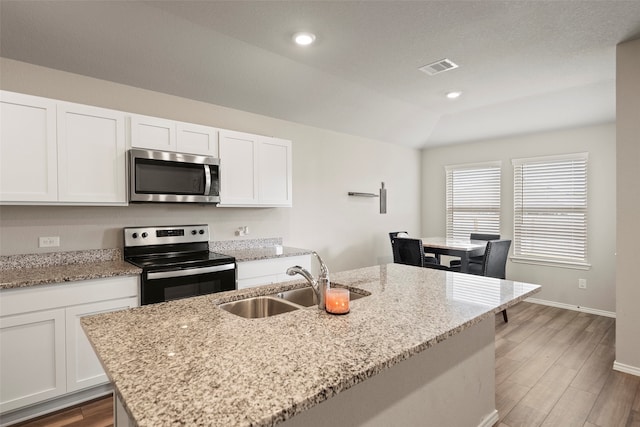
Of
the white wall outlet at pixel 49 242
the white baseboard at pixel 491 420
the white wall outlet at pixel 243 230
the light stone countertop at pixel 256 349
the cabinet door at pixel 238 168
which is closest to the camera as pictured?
the light stone countertop at pixel 256 349

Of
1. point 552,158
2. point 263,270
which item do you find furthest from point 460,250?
point 263,270

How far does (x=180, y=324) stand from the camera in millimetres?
1292

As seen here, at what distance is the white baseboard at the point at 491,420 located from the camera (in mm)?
2018

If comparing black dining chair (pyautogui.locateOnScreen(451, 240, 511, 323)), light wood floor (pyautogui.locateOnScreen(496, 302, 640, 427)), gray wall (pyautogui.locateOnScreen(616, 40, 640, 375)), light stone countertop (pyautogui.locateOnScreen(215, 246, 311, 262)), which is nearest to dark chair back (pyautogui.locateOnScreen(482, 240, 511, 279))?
black dining chair (pyautogui.locateOnScreen(451, 240, 511, 323))

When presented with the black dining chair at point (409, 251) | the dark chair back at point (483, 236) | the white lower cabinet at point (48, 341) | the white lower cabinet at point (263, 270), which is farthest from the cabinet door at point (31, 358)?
the dark chair back at point (483, 236)

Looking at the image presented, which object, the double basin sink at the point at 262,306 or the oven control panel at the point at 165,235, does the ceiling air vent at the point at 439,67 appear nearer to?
the double basin sink at the point at 262,306

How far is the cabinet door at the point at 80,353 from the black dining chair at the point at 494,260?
3577mm

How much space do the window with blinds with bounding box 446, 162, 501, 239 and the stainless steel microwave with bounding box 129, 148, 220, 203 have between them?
4.18 m

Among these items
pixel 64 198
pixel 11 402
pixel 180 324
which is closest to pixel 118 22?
pixel 64 198

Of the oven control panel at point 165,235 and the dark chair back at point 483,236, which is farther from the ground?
the oven control panel at point 165,235

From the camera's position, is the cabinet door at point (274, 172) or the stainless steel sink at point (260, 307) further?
the cabinet door at point (274, 172)

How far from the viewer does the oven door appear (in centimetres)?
248

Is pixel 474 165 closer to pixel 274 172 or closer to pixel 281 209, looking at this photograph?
pixel 281 209

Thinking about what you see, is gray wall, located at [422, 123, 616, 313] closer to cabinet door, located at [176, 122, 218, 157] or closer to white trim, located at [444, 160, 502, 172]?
white trim, located at [444, 160, 502, 172]
